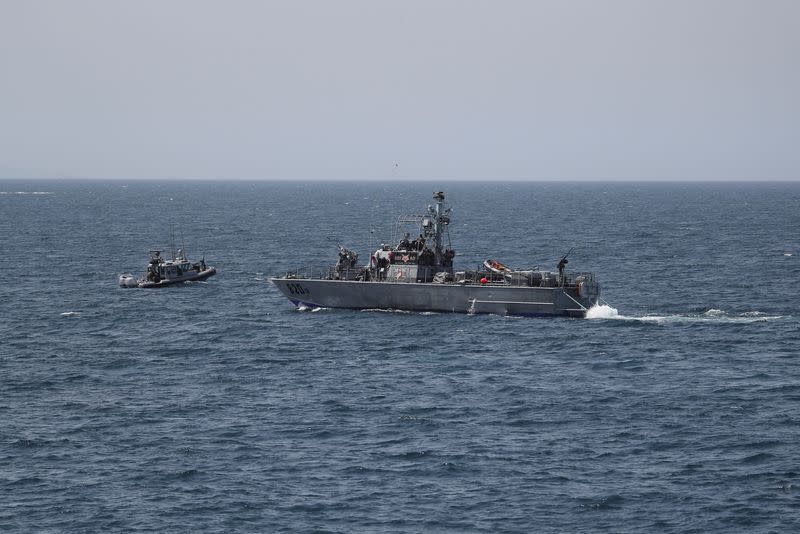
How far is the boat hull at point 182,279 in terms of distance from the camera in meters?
98.6

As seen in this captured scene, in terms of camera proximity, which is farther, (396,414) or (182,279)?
(182,279)

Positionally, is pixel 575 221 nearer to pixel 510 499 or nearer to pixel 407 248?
pixel 407 248

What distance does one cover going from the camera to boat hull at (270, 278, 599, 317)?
7575 cm

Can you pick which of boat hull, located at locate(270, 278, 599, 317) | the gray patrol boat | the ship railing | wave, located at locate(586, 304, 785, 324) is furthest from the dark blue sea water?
the ship railing

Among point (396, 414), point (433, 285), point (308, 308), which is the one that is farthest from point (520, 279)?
point (396, 414)

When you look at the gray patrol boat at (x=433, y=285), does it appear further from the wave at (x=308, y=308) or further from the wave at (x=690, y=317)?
the wave at (x=690, y=317)

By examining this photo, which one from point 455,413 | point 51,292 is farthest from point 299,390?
point 51,292

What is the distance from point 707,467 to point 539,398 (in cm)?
1233

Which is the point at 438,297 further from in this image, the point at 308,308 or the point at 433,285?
the point at 308,308

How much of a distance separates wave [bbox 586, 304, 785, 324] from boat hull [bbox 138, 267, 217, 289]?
141 feet

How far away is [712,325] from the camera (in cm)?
7262

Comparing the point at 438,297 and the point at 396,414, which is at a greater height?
the point at 438,297

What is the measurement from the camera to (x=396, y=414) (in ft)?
168

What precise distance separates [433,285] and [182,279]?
110 ft
